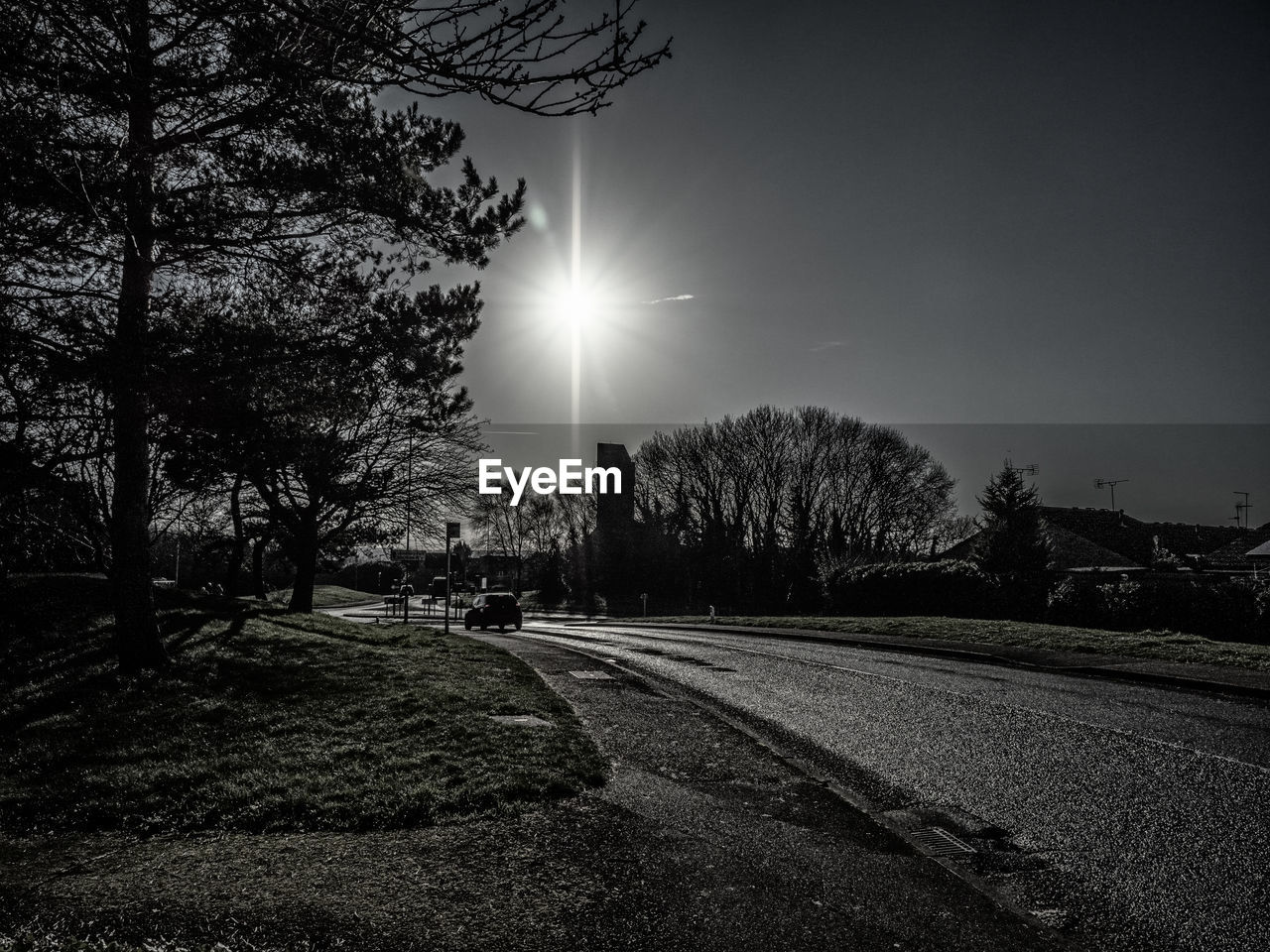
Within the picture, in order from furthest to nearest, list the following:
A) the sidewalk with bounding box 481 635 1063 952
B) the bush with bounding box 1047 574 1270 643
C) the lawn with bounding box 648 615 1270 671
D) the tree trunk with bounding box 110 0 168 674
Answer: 1. the bush with bounding box 1047 574 1270 643
2. the lawn with bounding box 648 615 1270 671
3. the tree trunk with bounding box 110 0 168 674
4. the sidewalk with bounding box 481 635 1063 952

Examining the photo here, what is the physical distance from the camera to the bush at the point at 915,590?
87.8 feet

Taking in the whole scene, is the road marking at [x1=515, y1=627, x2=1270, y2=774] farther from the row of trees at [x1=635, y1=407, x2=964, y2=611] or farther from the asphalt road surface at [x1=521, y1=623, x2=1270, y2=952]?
the row of trees at [x1=635, y1=407, x2=964, y2=611]

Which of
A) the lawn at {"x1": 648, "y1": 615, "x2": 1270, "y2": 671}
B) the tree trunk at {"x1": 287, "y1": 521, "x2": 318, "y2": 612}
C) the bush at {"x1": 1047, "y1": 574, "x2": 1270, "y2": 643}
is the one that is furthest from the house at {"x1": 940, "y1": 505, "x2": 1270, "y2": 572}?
the tree trunk at {"x1": 287, "y1": 521, "x2": 318, "y2": 612}

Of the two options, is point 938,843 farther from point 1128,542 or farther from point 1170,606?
point 1128,542

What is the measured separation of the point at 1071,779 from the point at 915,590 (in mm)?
24424

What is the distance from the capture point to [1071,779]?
6.22 metres

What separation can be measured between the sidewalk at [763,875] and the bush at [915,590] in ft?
74.4

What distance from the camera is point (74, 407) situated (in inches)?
342

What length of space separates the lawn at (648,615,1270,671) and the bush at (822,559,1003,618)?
443cm

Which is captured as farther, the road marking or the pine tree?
the pine tree

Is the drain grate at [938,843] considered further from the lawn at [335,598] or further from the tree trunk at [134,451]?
the lawn at [335,598]

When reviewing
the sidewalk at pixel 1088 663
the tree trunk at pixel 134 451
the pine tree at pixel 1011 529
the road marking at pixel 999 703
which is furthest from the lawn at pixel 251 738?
the pine tree at pixel 1011 529

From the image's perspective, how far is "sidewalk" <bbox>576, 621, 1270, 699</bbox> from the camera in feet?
36.7

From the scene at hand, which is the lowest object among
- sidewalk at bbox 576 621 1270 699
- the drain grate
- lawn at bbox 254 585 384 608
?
lawn at bbox 254 585 384 608
